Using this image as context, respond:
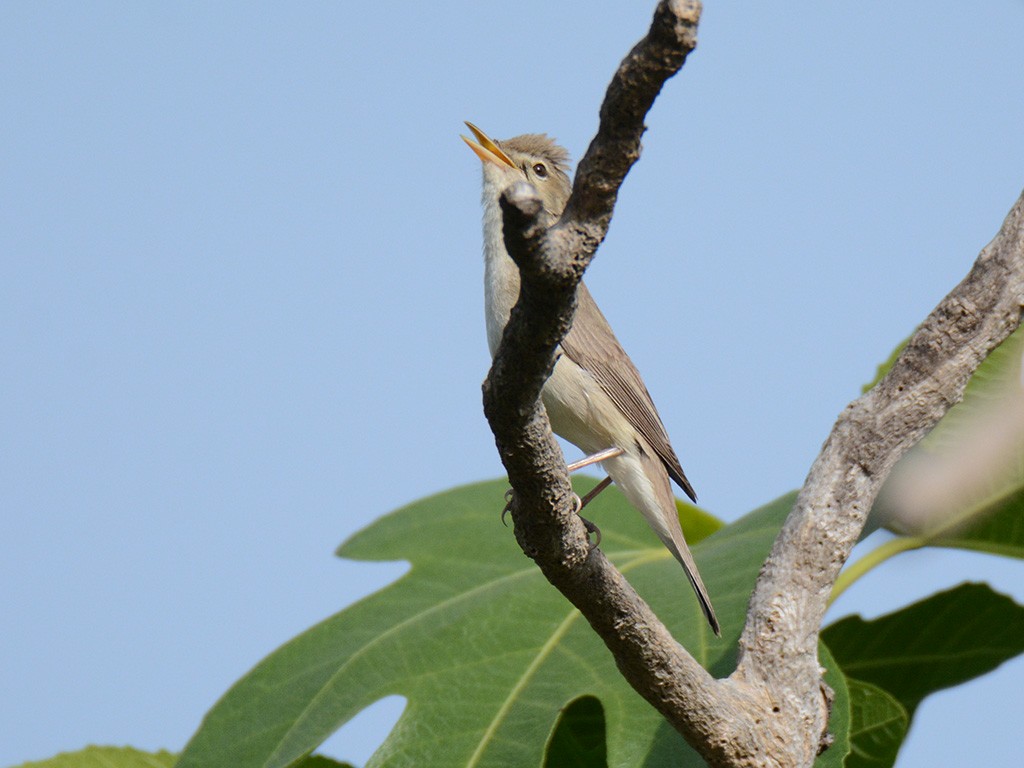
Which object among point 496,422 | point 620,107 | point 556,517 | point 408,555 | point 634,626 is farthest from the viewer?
point 408,555

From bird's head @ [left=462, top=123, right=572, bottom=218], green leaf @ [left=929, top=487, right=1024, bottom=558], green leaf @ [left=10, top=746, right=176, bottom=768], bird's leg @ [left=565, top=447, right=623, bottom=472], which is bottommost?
green leaf @ [left=929, top=487, right=1024, bottom=558]

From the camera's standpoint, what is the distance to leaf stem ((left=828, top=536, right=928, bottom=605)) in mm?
3260

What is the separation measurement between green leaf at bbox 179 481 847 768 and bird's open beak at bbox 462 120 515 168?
1.41 metres

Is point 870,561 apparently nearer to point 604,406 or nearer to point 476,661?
point 604,406

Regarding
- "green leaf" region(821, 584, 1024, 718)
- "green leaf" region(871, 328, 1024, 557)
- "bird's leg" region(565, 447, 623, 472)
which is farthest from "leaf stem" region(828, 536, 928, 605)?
"bird's leg" region(565, 447, 623, 472)

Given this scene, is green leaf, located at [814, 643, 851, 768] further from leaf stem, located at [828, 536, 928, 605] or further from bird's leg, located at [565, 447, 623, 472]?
bird's leg, located at [565, 447, 623, 472]

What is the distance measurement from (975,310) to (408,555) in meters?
2.22

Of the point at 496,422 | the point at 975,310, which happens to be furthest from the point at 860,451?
the point at 496,422

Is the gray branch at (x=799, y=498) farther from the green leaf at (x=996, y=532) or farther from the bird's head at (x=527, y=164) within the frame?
the bird's head at (x=527, y=164)

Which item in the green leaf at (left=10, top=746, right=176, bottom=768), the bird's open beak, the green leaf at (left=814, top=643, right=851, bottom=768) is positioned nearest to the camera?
the green leaf at (left=814, top=643, right=851, bottom=768)

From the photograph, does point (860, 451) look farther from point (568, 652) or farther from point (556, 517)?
point (568, 652)

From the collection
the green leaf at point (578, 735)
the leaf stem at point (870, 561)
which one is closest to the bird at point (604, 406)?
the leaf stem at point (870, 561)

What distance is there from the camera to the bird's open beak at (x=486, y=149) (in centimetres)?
433

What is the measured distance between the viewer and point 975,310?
250cm
